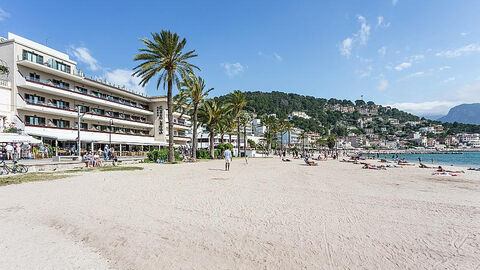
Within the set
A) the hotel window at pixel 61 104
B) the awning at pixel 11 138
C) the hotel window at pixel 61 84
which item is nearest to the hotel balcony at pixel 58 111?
the hotel window at pixel 61 104

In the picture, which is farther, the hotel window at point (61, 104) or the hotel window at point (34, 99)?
the hotel window at point (61, 104)

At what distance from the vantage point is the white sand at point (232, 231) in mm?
4578

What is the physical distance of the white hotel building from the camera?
29.2 metres

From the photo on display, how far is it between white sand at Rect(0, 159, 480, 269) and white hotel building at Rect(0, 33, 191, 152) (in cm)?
2563

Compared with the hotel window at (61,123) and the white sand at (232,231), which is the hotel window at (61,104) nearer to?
the hotel window at (61,123)

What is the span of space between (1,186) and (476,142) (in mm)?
250570

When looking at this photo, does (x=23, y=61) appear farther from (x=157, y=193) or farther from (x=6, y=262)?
(x=6, y=262)

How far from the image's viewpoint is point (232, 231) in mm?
6016

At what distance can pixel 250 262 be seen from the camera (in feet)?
14.8

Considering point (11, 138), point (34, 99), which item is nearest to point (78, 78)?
point (34, 99)

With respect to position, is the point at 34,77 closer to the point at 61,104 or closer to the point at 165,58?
the point at 61,104

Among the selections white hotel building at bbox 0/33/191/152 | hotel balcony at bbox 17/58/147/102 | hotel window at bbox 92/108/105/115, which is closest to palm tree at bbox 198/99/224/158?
white hotel building at bbox 0/33/191/152

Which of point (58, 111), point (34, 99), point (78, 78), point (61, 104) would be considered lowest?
point (58, 111)

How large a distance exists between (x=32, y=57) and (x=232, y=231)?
38.5 m
